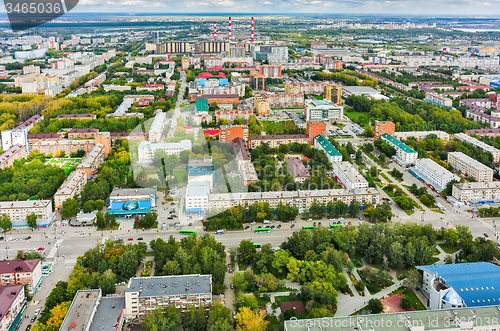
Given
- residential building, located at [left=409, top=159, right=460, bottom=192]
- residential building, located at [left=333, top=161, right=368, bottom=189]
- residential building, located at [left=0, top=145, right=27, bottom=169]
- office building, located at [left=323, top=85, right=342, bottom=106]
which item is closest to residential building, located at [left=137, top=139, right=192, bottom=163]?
residential building, located at [left=0, top=145, right=27, bottom=169]

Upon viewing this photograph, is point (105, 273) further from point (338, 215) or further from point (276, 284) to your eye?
point (338, 215)

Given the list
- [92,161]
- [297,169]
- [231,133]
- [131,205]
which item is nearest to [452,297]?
[297,169]

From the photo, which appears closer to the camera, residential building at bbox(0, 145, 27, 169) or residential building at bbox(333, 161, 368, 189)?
residential building at bbox(333, 161, 368, 189)

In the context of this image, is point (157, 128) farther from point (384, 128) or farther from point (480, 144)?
point (480, 144)

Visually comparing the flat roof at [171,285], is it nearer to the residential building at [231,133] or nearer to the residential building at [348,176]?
the residential building at [348,176]

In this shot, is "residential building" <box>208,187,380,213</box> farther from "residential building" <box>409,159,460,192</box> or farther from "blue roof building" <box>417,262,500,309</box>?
"blue roof building" <box>417,262,500,309</box>

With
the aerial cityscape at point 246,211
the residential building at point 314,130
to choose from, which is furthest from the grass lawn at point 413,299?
the residential building at point 314,130
